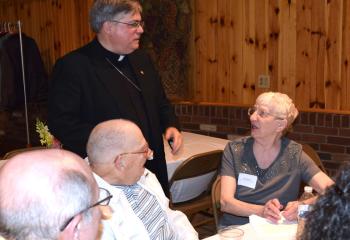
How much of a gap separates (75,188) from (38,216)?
106mm

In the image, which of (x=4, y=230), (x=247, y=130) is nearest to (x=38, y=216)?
(x=4, y=230)

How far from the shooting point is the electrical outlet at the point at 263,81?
14.6 feet

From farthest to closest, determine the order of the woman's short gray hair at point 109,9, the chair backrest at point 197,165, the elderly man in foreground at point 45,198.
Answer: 1. the chair backrest at point 197,165
2. the woman's short gray hair at point 109,9
3. the elderly man in foreground at point 45,198

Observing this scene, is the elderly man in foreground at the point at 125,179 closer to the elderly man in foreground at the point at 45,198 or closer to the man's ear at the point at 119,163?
the man's ear at the point at 119,163

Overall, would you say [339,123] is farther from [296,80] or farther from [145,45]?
[145,45]

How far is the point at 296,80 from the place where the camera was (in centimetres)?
424

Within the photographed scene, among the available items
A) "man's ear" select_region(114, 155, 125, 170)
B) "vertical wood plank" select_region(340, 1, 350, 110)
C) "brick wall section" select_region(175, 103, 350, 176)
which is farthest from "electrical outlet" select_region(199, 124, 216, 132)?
"man's ear" select_region(114, 155, 125, 170)

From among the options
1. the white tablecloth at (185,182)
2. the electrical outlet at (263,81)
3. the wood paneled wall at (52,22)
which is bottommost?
the white tablecloth at (185,182)

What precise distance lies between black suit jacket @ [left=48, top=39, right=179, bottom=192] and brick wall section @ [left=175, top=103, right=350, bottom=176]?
179 centimetres

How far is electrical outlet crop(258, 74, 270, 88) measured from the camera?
14.6 ft

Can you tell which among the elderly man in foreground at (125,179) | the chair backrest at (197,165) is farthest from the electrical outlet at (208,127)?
the elderly man in foreground at (125,179)

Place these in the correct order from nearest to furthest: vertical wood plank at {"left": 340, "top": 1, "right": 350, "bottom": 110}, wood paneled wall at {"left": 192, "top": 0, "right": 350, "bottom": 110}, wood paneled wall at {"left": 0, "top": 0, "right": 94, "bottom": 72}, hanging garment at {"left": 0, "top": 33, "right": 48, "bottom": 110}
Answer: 1. vertical wood plank at {"left": 340, "top": 1, "right": 350, "bottom": 110}
2. wood paneled wall at {"left": 192, "top": 0, "right": 350, "bottom": 110}
3. wood paneled wall at {"left": 0, "top": 0, "right": 94, "bottom": 72}
4. hanging garment at {"left": 0, "top": 33, "right": 48, "bottom": 110}

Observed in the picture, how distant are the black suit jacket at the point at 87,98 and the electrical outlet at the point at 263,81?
1950 mm

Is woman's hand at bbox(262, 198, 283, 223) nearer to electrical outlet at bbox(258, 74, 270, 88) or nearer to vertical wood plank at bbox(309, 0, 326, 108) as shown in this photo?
vertical wood plank at bbox(309, 0, 326, 108)
